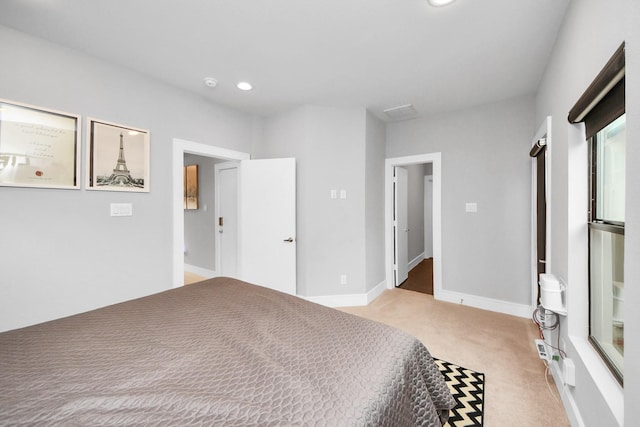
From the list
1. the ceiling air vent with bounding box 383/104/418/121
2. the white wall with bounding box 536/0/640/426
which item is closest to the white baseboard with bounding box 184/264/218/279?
the ceiling air vent with bounding box 383/104/418/121

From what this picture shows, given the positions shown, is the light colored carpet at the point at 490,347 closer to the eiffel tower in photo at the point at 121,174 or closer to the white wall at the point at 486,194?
the white wall at the point at 486,194

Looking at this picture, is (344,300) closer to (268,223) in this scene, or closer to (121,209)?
(268,223)

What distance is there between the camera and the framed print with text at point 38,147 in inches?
70.7

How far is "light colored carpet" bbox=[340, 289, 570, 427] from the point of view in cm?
161

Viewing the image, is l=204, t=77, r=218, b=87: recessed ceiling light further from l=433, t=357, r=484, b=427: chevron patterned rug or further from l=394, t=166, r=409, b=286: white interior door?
l=433, t=357, r=484, b=427: chevron patterned rug

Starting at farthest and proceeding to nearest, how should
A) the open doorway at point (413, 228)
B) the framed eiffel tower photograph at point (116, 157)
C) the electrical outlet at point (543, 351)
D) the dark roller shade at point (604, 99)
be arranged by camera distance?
the open doorway at point (413, 228), the framed eiffel tower photograph at point (116, 157), the electrical outlet at point (543, 351), the dark roller shade at point (604, 99)

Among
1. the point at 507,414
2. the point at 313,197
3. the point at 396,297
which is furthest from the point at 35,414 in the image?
the point at 396,297

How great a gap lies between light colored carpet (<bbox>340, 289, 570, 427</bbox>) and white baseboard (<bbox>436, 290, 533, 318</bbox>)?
0.09m

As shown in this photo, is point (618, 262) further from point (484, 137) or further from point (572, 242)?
point (484, 137)

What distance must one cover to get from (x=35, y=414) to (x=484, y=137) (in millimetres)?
4062

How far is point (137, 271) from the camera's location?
2443 mm

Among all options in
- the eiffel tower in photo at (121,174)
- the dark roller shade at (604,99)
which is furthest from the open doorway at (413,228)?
the eiffel tower in photo at (121,174)

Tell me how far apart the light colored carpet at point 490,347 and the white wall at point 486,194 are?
15.9 inches

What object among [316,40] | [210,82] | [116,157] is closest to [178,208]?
[116,157]
